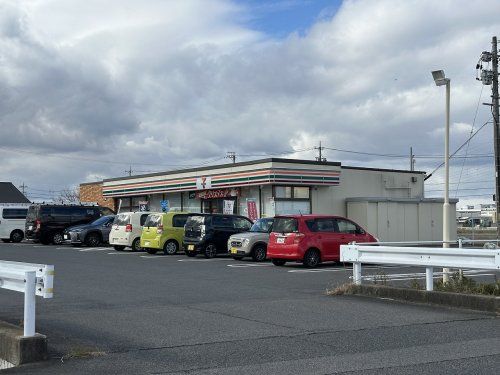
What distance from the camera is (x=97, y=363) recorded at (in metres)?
7.12

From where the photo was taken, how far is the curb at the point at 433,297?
10.7 meters

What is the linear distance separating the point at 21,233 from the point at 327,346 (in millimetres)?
34831

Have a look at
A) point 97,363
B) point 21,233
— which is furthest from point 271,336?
point 21,233

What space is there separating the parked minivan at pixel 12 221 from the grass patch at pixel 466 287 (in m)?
31.7

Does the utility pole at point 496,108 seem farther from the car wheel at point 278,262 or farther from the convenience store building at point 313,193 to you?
the car wheel at point 278,262

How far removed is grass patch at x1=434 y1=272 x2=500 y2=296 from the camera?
1139cm

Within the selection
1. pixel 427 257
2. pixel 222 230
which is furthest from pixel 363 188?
pixel 427 257

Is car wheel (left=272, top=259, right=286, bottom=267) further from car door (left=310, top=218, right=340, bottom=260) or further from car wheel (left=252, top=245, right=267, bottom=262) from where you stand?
car wheel (left=252, top=245, right=267, bottom=262)

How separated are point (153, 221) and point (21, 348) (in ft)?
67.4

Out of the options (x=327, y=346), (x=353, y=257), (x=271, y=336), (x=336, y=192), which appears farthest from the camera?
(x=336, y=192)

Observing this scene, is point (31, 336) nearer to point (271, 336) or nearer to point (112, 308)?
point (271, 336)

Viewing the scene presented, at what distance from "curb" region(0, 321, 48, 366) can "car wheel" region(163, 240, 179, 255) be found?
1956cm

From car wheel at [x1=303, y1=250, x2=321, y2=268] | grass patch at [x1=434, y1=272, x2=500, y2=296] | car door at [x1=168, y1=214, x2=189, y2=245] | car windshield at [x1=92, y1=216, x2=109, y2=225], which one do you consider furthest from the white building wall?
grass patch at [x1=434, y1=272, x2=500, y2=296]

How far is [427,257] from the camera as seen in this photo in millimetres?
12008
